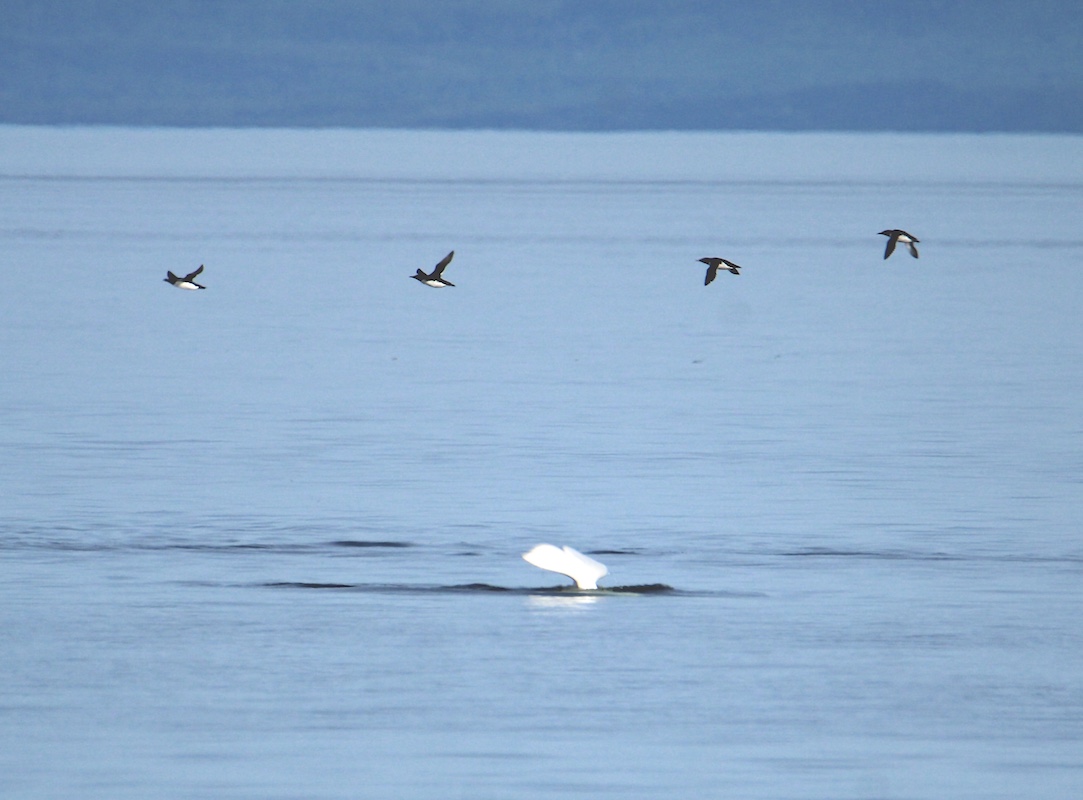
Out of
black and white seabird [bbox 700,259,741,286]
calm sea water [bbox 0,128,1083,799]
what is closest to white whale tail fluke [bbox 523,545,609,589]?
calm sea water [bbox 0,128,1083,799]

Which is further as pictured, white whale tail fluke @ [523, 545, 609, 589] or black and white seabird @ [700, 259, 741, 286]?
black and white seabird @ [700, 259, 741, 286]

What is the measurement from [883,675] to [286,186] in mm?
139211

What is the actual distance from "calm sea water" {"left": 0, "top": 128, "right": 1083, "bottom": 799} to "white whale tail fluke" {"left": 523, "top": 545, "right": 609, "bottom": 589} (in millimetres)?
255

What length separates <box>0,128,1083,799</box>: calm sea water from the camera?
1222 cm

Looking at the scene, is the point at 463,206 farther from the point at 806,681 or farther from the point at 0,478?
the point at 806,681

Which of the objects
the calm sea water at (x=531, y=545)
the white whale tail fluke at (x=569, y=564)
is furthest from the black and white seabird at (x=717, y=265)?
the white whale tail fluke at (x=569, y=564)

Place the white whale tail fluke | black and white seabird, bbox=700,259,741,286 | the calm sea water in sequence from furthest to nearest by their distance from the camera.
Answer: black and white seabird, bbox=700,259,741,286 → the white whale tail fluke → the calm sea water

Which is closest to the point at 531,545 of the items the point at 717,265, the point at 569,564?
the point at 569,564

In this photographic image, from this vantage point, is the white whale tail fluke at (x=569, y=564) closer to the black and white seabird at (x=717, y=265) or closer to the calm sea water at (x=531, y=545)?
the calm sea water at (x=531, y=545)

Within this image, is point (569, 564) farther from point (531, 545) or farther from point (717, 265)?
point (717, 265)

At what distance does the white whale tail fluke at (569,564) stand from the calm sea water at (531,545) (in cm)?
26

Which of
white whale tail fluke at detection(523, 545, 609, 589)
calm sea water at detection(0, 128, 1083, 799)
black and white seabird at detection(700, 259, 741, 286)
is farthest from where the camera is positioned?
black and white seabird at detection(700, 259, 741, 286)

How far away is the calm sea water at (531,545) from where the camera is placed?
12219 mm

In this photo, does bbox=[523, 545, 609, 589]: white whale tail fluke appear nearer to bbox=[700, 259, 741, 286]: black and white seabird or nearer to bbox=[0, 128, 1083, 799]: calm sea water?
bbox=[0, 128, 1083, 799]: calm sea water
